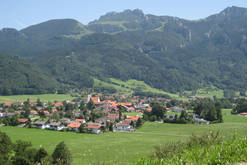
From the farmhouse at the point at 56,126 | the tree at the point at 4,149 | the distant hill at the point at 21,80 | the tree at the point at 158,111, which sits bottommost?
the farmhouse at the point at 56,126

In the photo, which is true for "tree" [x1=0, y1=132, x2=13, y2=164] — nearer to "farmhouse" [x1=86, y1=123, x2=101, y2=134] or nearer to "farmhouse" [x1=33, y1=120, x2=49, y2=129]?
"farmhouse" [x1=86, y1=123, x2=101, y2=134]

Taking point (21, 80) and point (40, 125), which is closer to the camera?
point (40, 125)

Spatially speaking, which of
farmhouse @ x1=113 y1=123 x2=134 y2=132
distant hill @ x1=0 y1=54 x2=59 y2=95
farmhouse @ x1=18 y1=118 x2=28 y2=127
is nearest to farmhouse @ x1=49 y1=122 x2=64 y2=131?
farmhouse @ x1=18 y1=118 x2=28 y2=127

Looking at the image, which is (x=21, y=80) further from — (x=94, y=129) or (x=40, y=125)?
(x=94, y=129)

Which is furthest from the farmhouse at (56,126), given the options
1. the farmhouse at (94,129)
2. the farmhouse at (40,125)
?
the farmhouse at (94,129)

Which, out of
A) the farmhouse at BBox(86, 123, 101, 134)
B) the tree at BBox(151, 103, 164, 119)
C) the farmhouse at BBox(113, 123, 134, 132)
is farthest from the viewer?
the tree at BBox(151, 103, 164, 119)

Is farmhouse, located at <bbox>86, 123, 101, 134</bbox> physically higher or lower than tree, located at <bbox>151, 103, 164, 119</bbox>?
lower

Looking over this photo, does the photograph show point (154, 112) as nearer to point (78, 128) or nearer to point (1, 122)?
point (78, 128)

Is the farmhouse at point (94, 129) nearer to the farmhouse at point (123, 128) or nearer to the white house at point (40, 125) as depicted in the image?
the farmhouse at point (123, 128)

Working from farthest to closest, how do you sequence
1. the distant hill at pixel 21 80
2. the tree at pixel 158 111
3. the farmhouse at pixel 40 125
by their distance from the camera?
the distant hill at pixel 21 80, the tree at pixel 158 111, the farmhouse at pixel 40 125

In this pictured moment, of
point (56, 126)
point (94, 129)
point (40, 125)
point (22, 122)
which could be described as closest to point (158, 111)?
point (94, 129)

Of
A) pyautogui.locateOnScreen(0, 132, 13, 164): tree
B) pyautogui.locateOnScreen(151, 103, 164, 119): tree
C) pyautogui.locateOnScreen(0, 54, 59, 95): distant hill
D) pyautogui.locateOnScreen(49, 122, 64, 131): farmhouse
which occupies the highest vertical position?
pyautogui.locateOnScreen(0, 54, 59, 95): distant hill

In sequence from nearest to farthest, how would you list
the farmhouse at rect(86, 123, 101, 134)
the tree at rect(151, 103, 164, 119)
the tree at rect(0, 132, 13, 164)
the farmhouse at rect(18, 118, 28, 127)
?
the tree at rect(0, 132, 13, 164), the farmhouse at rect(86, 123, 101, 134), the farmhouse at rect(18, 118, 28, 127), the tree at rect(151, 103, 164, 119)

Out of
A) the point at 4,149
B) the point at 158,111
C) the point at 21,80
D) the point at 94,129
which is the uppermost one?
the point at 21,80
